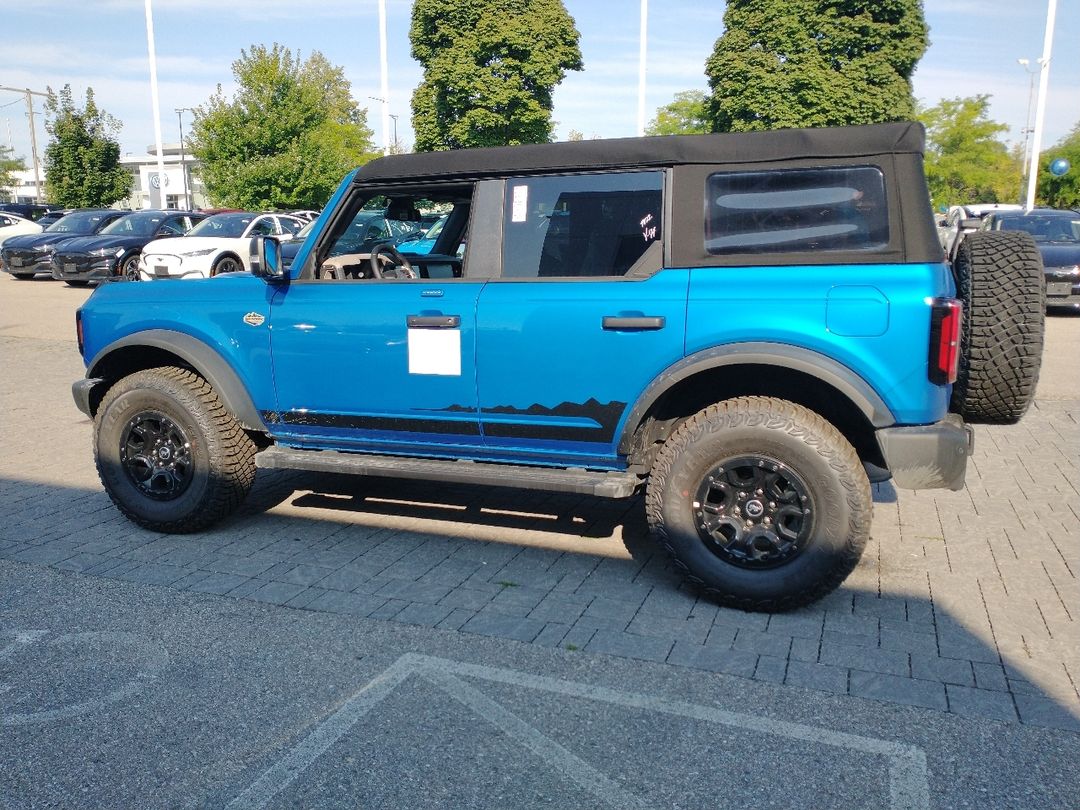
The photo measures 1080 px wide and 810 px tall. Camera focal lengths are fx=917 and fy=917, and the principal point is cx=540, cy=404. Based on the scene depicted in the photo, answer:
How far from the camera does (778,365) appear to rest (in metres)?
3.84

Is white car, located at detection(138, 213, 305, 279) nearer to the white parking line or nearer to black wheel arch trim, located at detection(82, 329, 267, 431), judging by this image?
black wheel arch trim, located at detection(82, 329, 267, 431)

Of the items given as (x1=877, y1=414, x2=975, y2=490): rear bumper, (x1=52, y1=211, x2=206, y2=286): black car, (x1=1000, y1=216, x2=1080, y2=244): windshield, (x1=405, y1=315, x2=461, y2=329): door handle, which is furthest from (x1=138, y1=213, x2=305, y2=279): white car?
(x1=877, y1=414, x2=975, y2=490): rear bumper

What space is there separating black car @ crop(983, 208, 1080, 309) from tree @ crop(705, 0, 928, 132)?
574 inches

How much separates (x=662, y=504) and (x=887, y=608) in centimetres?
110

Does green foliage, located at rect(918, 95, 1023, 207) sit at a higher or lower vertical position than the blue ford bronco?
higher

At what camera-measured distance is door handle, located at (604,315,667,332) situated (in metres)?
4.00

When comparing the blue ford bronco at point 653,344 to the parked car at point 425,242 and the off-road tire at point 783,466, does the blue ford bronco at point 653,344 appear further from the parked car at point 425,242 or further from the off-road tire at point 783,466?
the parked car at point 425,242

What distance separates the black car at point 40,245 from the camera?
71.2ft

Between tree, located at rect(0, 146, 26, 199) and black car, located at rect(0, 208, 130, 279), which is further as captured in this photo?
tree, located at rect(0, 146, 26, 199)

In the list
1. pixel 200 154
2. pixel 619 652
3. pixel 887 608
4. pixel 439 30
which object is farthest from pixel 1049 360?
pixel 439 30

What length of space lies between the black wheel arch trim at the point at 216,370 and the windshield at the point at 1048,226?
570 inches

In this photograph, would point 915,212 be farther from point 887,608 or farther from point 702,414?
point 887,608

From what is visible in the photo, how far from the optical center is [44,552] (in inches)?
189

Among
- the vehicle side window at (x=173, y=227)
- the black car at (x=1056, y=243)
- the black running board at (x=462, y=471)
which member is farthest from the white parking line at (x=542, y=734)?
the vehicle side window at (x=173, y=227)
